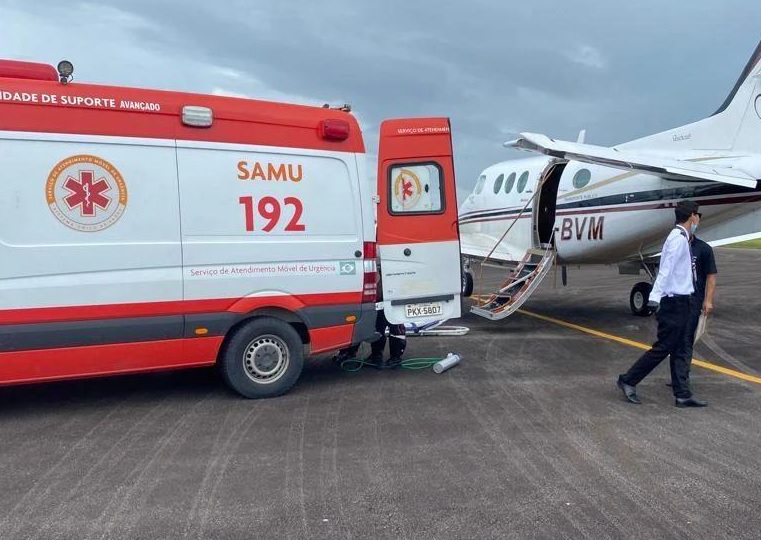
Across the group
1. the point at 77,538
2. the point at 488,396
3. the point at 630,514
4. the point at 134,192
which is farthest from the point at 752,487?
the point at 134,192

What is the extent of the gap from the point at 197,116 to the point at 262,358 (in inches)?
96.0

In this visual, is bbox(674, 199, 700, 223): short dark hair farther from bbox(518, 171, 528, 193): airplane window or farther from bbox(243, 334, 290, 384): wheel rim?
bbox(518, 171, 528, 193): airplane window

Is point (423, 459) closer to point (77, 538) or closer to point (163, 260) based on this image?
point (77, 538)

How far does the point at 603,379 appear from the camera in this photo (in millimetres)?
7312

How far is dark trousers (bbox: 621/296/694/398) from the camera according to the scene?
6.15m

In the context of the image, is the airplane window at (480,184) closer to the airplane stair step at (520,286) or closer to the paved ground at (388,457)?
the airplane stair step at (520,286)

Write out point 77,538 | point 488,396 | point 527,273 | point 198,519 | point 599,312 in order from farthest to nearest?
point 599,312, point 527,273, point 488,396, point 198,519, point 77,538

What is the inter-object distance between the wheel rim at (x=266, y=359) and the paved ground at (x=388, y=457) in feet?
1.02

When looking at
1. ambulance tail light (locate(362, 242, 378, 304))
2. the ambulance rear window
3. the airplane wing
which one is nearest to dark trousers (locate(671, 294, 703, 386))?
the ambulance rear window

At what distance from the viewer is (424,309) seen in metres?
7.46

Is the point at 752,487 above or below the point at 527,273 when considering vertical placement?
below

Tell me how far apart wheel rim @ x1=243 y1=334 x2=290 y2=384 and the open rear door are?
1479 millimetres

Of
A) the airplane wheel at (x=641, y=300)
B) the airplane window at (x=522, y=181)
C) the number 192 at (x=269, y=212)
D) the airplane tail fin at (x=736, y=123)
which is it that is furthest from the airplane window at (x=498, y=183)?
the number 192 at (x=269, y=212)

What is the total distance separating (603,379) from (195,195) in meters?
4.82
